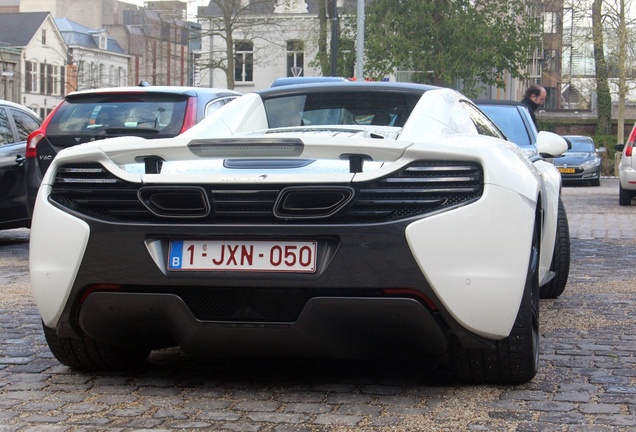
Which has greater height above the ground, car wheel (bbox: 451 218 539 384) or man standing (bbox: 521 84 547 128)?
man standing (bbox: 521 84 547 128)

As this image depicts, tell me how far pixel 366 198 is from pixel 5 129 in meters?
8.75

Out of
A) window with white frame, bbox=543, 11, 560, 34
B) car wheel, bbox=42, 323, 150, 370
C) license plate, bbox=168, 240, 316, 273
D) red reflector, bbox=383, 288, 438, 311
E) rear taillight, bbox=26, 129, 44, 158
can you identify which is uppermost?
window with white frame, bbox=543, 11, 560, 34

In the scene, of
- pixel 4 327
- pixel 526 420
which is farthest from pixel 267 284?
pixel 4 327

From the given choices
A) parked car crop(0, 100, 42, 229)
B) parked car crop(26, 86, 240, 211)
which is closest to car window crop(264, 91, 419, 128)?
parked car crop(26, 86, 240, 211)

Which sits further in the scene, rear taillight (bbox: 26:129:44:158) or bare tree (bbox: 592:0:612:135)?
bare tree (bbox: 592:0:612:135)

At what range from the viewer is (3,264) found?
10477 millimetres

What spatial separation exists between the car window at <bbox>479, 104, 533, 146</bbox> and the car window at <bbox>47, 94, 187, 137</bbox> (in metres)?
4.12

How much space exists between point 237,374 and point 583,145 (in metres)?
30.5

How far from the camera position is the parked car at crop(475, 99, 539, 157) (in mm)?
12641

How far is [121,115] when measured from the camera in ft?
32.2

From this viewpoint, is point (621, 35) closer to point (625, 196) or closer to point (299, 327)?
point (625, 196)

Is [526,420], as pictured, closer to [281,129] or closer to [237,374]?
[237,374]

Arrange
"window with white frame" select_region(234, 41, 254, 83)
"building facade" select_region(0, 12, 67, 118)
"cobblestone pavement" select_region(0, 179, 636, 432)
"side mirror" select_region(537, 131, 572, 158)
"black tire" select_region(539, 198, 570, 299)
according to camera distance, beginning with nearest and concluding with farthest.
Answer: "cobblestone pavement" select_region(0, 179, 636, 432), "side mirror" select_region(537, 131, 572, 158), "black tire" select_region(539, 198, 570, 299), "window with white frame" select_region(234, 41, 254, 83), "building facade" select_region(0, 12, 67, 118)

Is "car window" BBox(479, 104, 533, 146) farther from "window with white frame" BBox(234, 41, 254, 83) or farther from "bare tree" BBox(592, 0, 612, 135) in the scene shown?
"window with white frame" BBox(234, 41, 254, 83)
